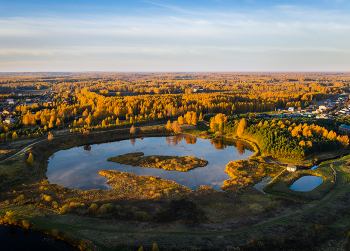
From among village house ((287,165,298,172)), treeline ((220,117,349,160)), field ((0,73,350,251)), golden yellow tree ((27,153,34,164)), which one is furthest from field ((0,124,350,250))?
treeline ((220,117,349,160))

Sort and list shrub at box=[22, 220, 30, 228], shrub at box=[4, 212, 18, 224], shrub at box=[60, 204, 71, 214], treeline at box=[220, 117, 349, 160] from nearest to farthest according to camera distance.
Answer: shrub at box=[22, 220, 30, 228] → shrub at box=[4, 212, 18, 224] → shrub at box=[60, 204, 71, 214] → treeline at box=[220, 117, 349, 160]

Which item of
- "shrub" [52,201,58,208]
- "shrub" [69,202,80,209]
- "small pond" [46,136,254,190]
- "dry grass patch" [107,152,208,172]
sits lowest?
"small pond" [46,136,254,190]

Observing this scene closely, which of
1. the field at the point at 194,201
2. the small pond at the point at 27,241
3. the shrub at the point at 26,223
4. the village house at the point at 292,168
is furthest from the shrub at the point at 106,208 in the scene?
the village house at the point at 292,168

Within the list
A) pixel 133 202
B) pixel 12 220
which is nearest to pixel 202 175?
pixel 133 202

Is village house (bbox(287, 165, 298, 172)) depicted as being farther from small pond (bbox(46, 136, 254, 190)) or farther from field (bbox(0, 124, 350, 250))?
small pond (bbox(46, 136, 254, 190))

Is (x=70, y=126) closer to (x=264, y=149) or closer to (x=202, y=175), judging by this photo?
(x=202, y=175)

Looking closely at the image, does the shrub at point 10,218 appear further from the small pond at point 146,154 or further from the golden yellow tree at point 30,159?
the golden yellow tree at point 30,159
